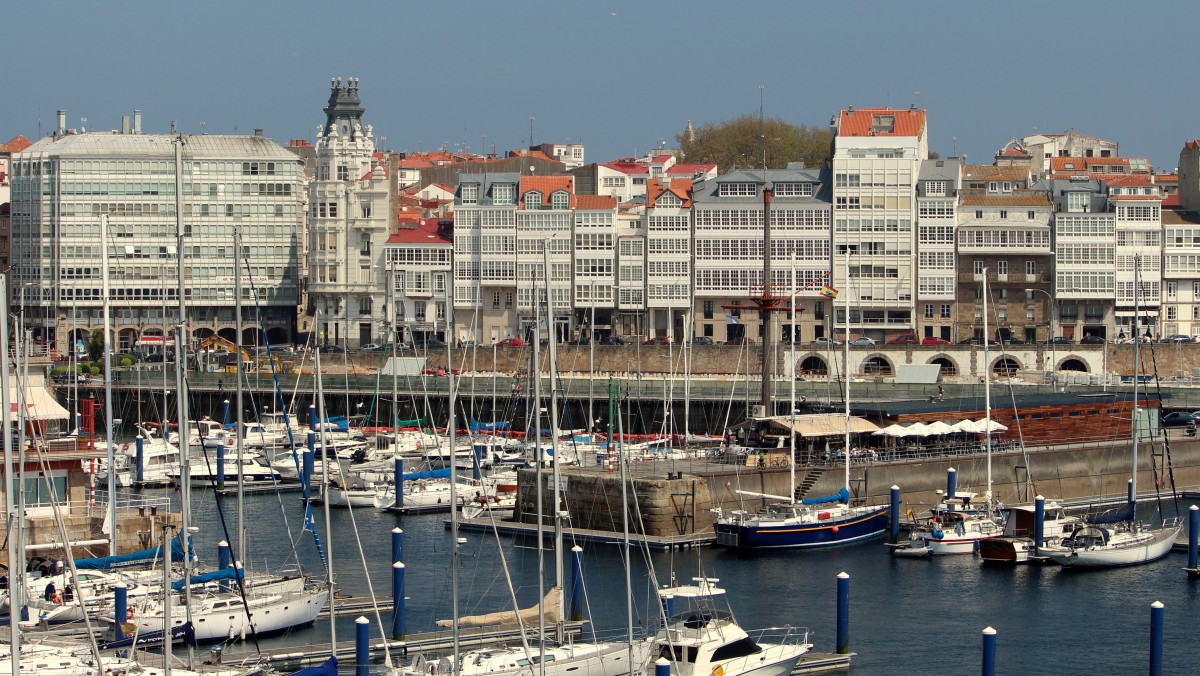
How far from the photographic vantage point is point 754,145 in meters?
141

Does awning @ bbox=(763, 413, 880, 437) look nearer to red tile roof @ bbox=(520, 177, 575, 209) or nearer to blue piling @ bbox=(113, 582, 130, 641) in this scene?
blue piling @ bbox=(113, 582, 130, 641)

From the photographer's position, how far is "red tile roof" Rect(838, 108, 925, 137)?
102562 millimetres

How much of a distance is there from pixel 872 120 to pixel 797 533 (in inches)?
2060

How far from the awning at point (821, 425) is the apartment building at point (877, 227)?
123ft

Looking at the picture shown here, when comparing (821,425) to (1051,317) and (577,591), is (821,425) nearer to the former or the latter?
(577,591)

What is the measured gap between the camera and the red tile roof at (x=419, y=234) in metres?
108

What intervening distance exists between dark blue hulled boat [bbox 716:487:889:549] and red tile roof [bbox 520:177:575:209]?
50155mm

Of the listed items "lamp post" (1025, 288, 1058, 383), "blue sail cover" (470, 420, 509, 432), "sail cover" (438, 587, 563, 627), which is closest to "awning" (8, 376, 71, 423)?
"sail cover" (438, 587, 563, 627)

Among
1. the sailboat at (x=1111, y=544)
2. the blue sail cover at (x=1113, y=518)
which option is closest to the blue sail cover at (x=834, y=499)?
the sailboat at (x=1111, y=544)

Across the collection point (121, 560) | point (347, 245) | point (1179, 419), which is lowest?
point (121, 560)

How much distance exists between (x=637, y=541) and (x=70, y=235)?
66.3 m

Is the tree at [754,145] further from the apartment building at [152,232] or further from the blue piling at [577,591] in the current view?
the blue piling at [577,591]

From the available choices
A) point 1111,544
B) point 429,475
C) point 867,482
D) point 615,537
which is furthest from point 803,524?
point 429,475

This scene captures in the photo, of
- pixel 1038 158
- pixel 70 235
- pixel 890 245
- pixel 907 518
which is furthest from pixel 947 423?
pixel 1038 158
